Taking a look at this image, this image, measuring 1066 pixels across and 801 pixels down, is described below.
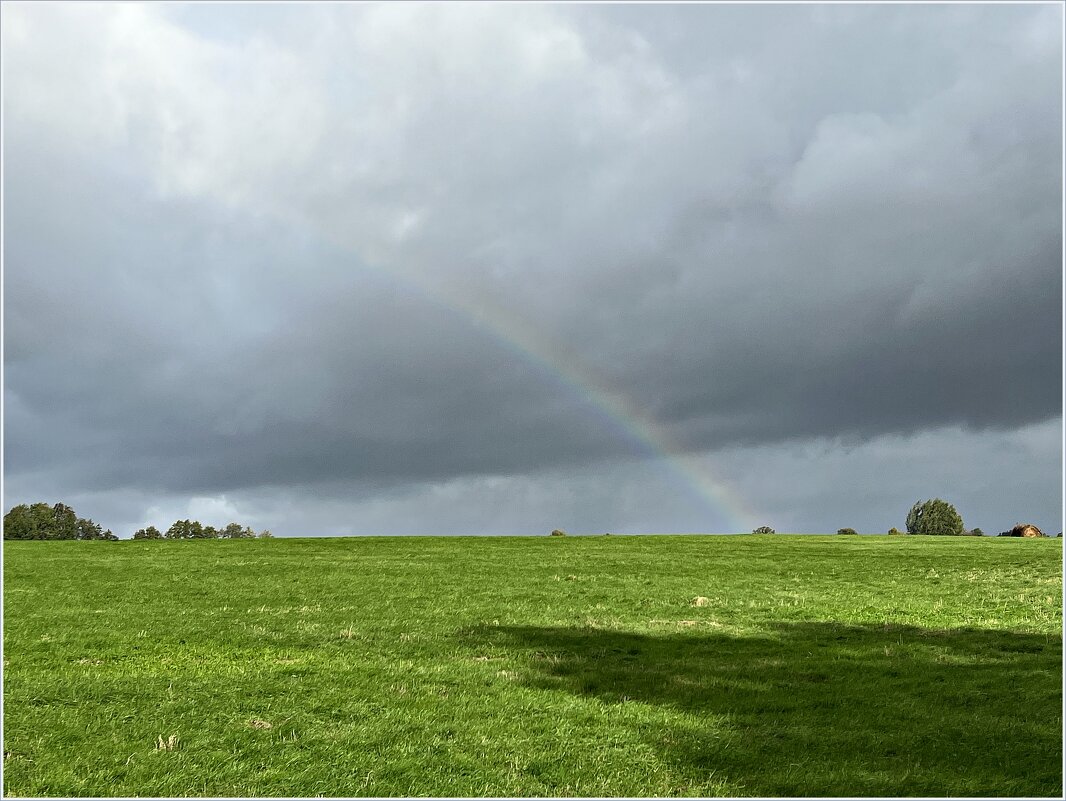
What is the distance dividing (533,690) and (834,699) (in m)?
6.56

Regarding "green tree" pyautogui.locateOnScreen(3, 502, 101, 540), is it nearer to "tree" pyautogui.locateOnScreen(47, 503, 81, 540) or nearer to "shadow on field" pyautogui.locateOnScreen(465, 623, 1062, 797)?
"tree" pyautogui.locateOnScreen(47, 503, 81, 540)

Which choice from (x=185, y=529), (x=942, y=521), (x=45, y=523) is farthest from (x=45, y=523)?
(x=942, y=521)

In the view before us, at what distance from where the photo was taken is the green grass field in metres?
11.8

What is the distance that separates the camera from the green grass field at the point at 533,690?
1178cm

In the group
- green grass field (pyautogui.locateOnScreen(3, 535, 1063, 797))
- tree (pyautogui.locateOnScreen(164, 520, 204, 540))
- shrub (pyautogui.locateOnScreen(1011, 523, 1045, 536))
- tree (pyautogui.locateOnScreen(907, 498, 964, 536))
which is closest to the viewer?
green grass field (pyautogui.locateOnScreen(3, 535, 1063, 797))

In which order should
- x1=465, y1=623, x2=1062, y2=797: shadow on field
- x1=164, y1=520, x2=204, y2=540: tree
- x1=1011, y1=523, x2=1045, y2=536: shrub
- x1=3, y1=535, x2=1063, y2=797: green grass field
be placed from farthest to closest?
x1=164, y1=520, x2=204, y2=540: tree < x1=1011, y1=523, x2=1045, y2=536: shrub < x1=465, y1=623, x2=1062, y2=797: shadow on field < x1=3, y1=535, x2=1063, y2=797: green grass field

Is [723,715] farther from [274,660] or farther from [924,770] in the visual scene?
[274,660]

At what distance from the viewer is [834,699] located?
16172 mm

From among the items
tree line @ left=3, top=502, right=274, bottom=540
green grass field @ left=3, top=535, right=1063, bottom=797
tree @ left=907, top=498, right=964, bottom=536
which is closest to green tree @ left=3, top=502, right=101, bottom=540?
tree line @ left=3, top=502, right=274, bottom=540

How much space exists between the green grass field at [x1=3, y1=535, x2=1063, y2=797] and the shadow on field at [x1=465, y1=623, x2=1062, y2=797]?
67mm

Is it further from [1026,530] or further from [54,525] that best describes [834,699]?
[54,525]

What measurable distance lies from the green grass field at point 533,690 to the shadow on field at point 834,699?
0.07 meters

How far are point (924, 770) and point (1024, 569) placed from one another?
4148 centimetres

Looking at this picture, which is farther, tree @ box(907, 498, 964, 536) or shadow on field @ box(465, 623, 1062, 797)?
tree @ box(907, 498, 964, 536)
